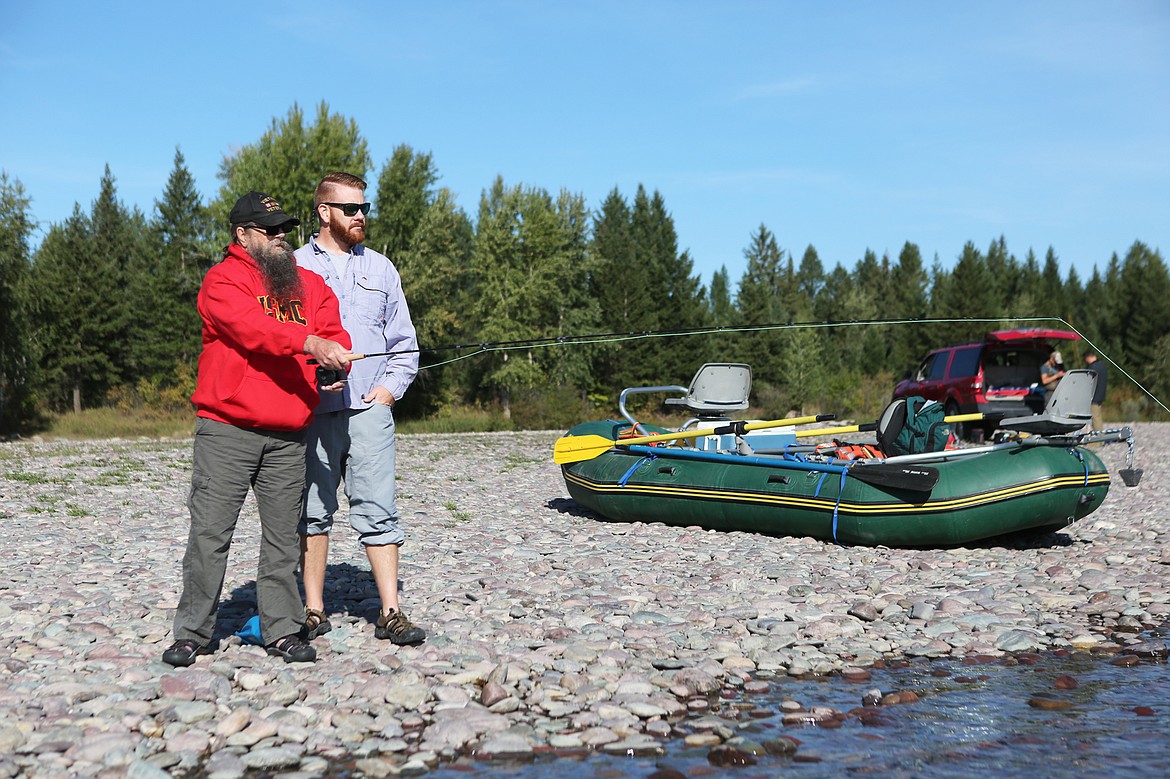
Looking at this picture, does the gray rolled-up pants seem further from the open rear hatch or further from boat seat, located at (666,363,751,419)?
the open rear hatch

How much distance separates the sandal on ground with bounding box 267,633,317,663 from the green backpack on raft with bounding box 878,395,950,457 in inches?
260

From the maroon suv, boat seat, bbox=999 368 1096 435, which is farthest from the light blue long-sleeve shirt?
the maroon suv

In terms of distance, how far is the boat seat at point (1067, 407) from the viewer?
9.08 m

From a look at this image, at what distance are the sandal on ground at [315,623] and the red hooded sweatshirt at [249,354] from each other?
3.74 ft

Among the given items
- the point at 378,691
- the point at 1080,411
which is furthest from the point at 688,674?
the point at 1080,411

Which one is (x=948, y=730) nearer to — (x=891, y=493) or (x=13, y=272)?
(x=891, y=493)

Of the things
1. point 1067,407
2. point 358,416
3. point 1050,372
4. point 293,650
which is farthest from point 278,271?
point 1050,372

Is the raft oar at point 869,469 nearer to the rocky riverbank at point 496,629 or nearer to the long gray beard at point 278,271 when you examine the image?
the rocky riverbank at point 496,629

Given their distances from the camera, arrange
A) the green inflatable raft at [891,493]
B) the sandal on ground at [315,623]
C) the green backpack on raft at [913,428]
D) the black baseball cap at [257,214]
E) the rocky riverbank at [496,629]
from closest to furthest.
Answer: the rocky riverbank at [496,629] < the black baseball cap at [257,214] < the sandal on ground at [315,623] < the green inflatable raft at [891,493] < the green backpack on raft at [913,428]

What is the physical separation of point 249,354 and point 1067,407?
24.3 ft

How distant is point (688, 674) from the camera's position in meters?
4.95

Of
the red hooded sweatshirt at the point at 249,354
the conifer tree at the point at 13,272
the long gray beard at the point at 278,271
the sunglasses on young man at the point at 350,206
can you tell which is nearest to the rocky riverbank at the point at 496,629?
the red hooded sweatshirt at the point at 249,354

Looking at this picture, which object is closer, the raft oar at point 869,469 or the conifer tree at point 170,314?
the raft oar at point 869,469

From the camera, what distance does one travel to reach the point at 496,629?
229 inches
